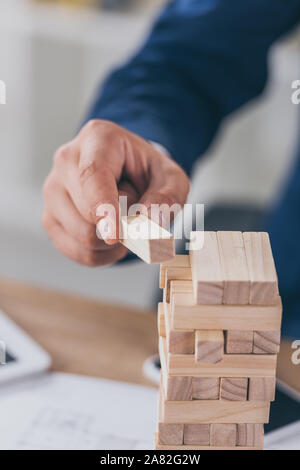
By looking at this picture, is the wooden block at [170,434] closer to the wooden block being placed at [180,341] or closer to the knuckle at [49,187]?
the wooden block being placed at [180,341]

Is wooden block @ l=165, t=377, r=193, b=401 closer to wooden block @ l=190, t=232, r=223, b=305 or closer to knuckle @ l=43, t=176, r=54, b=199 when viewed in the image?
wooden block @ l=190, t=232, r=223, b=305

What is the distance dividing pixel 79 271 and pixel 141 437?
1560mm

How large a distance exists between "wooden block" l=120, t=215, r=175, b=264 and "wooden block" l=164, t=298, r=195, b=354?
0.06 m

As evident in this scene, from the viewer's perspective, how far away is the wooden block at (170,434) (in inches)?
20.6

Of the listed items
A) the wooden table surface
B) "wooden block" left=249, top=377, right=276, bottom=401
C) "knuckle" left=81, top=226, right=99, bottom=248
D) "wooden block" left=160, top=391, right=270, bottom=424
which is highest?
"knuckle" left=81, top=226, right=99, bottom=248

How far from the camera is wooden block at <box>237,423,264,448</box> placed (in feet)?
1.73

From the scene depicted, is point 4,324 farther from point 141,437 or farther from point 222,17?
point 222,17

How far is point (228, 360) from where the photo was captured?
0.49 m

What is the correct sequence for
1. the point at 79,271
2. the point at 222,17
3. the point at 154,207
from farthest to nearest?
the point at 79,271, the point at 222,17, the point at 154,207

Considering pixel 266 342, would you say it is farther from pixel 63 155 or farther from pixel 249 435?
pixel 63 155

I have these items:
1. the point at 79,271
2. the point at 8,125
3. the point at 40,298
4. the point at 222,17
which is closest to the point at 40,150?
the point at 8,125

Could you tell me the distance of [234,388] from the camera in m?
0.50

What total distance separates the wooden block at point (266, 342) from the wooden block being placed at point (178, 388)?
58 mm

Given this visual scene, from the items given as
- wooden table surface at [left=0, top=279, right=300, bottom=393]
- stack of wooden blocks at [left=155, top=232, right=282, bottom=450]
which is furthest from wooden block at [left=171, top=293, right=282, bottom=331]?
wooden table surface at [left=0, top=279, right=300, bottom=393]
